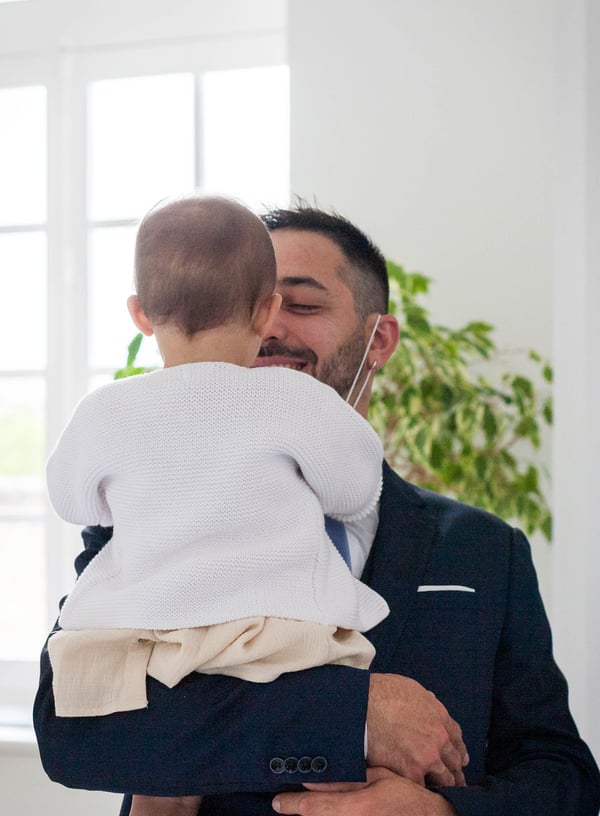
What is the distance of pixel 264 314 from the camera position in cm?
108

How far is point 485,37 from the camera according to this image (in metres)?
2.65

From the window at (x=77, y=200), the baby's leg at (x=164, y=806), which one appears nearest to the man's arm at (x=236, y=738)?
the baby's leg at (x=164, y=806)

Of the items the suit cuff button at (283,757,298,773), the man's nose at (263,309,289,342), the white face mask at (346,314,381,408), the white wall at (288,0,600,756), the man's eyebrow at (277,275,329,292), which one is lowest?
the suit cuff button at (283,757,298,773)

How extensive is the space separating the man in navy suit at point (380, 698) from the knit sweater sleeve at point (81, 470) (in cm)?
17

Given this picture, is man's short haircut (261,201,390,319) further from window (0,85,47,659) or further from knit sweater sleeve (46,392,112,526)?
window (0,85,47,659)

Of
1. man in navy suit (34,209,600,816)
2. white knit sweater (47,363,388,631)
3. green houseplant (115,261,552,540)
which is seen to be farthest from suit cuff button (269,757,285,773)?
green houseplant (115,261,552,540)

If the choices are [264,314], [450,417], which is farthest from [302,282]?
[450,417]

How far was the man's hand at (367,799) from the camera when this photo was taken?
94 centimetres

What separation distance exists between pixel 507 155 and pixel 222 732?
2092 millimetres

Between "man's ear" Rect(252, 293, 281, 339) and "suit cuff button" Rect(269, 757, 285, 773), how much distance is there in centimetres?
46

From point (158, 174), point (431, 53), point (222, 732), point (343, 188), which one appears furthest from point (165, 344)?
point (158, 174)

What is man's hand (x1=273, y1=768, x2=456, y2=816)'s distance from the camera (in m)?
0.94

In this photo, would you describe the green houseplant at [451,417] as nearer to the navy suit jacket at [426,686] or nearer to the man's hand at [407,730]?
the navy suit jacket at [426,686]

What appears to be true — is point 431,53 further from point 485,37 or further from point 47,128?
point 47,128
